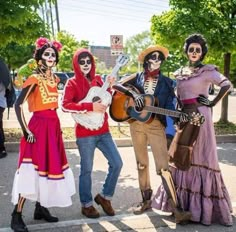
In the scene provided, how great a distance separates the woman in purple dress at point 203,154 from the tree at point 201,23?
4.96 metres

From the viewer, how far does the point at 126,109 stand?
446cm

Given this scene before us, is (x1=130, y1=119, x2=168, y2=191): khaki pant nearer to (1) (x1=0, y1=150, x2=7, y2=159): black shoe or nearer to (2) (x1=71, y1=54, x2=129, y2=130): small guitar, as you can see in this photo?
(2) (x1=71, y1=54, x2=129, y2=130): small guitar

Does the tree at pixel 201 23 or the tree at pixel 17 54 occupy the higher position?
the tree at pixel 17 54

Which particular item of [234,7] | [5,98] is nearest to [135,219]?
[5,98]

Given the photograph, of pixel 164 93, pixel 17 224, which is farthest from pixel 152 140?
pixel 17 224

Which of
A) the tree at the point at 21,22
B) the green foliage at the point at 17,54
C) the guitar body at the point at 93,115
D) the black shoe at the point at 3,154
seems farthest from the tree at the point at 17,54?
the guitar body at the point at 93,115

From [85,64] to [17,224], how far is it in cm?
177

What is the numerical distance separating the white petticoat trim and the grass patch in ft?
15.4

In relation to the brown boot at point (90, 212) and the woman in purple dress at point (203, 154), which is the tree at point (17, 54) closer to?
the brown boot at point (90, 212)

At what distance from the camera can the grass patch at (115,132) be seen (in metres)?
9.01

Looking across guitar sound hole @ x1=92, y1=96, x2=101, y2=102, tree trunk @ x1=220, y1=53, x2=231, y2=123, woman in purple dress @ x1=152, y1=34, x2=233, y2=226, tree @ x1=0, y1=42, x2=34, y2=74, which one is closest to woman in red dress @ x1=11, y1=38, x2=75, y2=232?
guitar sound hole @ x1=92, y1=96, x2=101, y2=102

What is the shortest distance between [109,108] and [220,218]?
1.66m

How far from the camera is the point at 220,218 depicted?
14.3 ft

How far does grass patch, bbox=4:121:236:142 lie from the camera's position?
901cm
